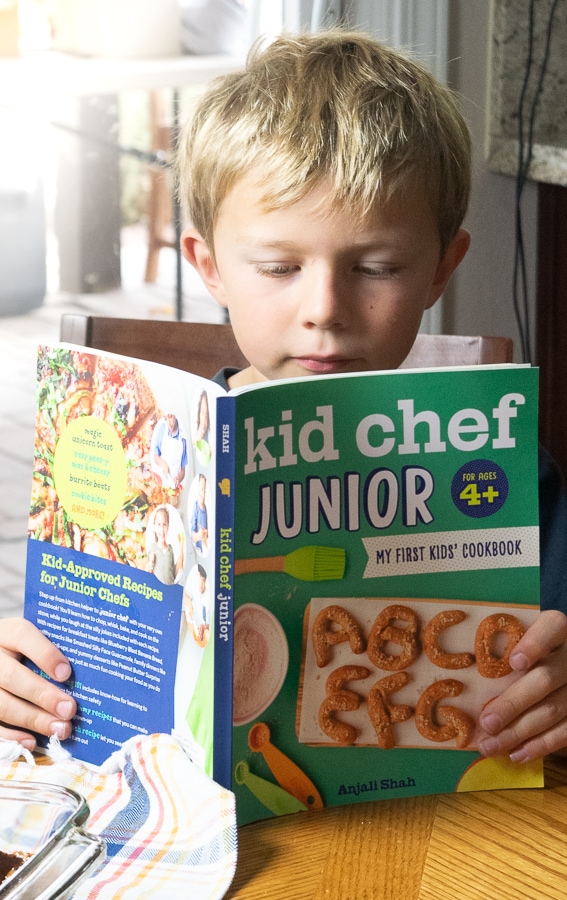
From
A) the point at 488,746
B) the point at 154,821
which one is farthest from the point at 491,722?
the point at 154,821

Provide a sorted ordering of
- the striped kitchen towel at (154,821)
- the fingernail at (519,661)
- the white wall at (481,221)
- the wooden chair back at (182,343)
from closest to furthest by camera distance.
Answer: the striped kitchen towel at (154,821)
the fingernail at (519,661)
the wooden chair back at (182,343)
the white wall at (481,221)

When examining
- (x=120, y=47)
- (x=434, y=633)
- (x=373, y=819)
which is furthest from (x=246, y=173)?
(x=120, y=47)

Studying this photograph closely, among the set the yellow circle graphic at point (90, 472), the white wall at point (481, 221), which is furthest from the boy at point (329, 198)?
the white wall at point (481, 221)

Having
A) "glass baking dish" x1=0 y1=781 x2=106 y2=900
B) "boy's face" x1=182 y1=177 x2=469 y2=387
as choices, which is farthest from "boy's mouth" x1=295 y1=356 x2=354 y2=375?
"glass baking dish" x1=0 y1=781 x2=106 y2=900

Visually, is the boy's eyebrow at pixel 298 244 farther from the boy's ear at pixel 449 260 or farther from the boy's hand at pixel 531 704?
the boy's hand at pixel 531 704

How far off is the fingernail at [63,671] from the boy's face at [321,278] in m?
0.36

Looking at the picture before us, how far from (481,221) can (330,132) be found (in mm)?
1562

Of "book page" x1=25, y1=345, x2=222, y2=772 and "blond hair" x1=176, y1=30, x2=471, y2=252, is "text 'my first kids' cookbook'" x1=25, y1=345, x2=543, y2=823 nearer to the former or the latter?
"book page" x1=25, y1=345, x2=222, y2=772

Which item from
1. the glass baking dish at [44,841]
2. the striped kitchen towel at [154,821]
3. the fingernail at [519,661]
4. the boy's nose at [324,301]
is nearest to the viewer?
the glass baking dish at [44,841]

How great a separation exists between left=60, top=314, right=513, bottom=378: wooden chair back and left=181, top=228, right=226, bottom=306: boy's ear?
0.15 meters

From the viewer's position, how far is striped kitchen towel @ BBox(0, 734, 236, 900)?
67cm

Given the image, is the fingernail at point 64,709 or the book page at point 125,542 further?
the fingernail at point 64,709

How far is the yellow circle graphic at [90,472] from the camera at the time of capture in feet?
2.62

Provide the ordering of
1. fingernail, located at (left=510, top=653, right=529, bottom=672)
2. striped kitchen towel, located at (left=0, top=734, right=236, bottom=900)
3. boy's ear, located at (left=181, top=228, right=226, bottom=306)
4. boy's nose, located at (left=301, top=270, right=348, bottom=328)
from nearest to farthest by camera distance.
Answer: striped kitchen towel, located at (left=0, top=734, right=236, bottom=900), fingernail, located at (left=510, top=653, right=529, bottom=672), boy's nose, located at (left=301, top=270, right=348, bottom=328), boy's ear, located at (left=181, top=228, right=226, bottom=306)
